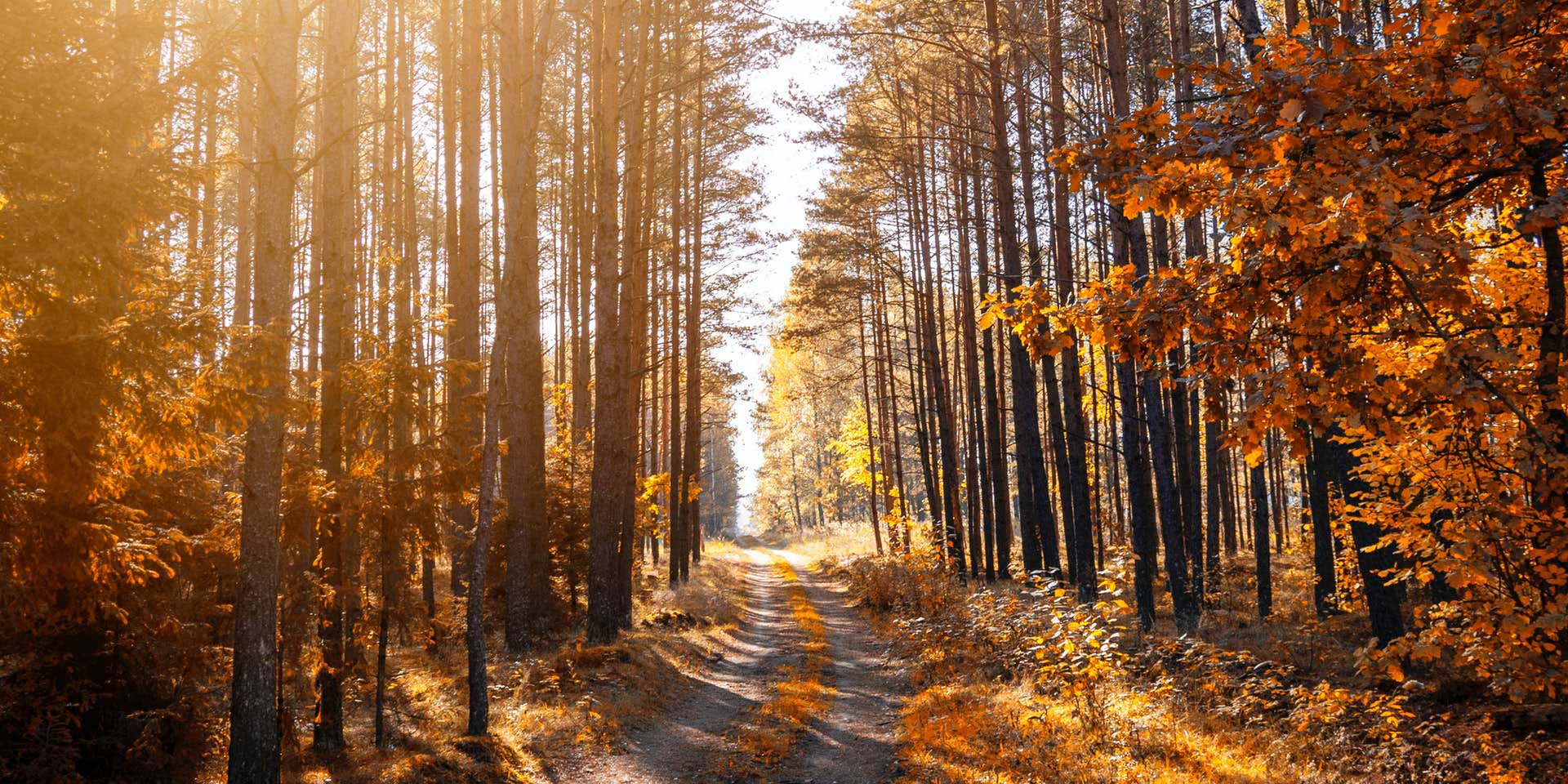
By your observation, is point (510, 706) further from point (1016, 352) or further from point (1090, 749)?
point (1016, 352)

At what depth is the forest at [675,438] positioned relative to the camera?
13.8 feet

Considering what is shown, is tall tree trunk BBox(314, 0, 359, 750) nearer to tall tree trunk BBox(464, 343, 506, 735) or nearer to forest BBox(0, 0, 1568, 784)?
forest BBox(0, 0, 1568, 784)

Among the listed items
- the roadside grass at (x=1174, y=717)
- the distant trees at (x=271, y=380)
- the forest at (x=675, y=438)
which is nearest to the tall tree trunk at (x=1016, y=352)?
the forest at (x=675, y=438)

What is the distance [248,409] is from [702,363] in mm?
18141

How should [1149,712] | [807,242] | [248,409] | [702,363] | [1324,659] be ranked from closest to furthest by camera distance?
[248,409] → [1149,712] → [1324,659] → [807,242] → [702,363]

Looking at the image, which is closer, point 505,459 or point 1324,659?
point 1324,659

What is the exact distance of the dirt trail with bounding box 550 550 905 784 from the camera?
8656mm

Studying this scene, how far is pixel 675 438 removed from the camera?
22.0 meters

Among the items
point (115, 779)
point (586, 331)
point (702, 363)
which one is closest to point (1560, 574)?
point (115, 779)

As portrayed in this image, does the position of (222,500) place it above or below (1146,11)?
below

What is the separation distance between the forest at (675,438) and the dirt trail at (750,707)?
→ 97mm

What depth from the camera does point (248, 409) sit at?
21.0 ft

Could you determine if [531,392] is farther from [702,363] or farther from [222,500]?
[702,363]

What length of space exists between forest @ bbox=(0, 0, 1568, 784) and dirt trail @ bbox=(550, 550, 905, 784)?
0.10m
